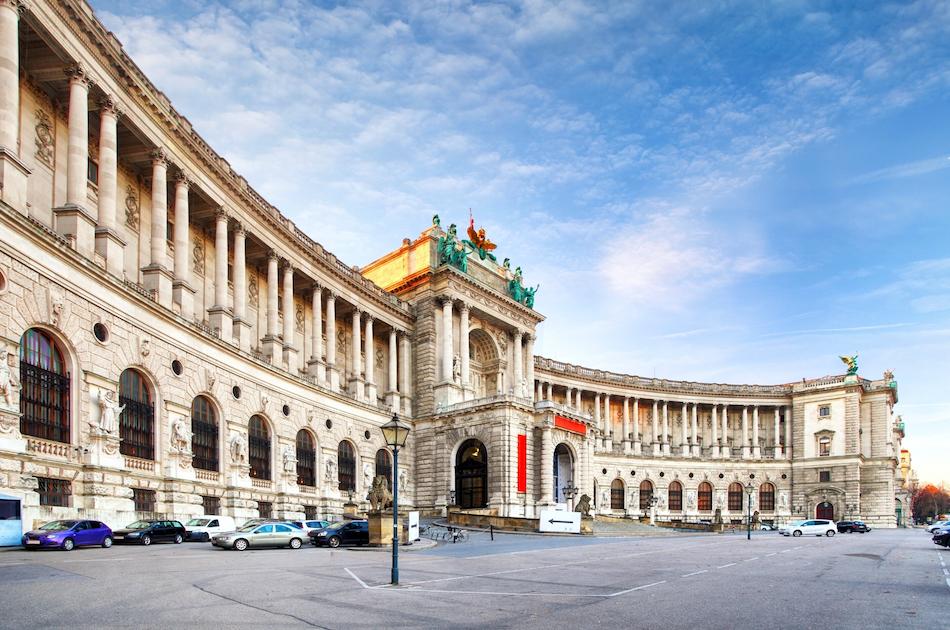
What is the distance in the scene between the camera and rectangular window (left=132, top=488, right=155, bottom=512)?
3241 centimetres

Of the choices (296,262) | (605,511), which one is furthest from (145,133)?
(605,511)

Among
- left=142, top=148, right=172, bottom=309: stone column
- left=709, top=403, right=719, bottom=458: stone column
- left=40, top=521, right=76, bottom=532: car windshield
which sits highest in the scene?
left=142, top=148, right=172, bottom=309: stone column

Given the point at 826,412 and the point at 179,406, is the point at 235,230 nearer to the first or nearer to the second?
the point at 179,406

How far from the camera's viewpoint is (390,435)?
20.7 meters

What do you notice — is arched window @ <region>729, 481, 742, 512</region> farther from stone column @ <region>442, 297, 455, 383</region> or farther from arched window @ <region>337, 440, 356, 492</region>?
arched window @ <region>337, 440, 356, 492</region>

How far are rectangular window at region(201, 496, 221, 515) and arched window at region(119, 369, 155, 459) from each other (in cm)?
478

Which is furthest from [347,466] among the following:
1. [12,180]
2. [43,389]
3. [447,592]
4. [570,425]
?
[447,592]

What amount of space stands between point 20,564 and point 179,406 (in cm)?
1694

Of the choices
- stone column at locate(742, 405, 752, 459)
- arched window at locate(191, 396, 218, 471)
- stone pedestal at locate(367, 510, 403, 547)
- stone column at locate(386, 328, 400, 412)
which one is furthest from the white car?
arched window at locate(191, 396, 218, 471)

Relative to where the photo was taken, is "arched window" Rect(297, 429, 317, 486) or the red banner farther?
the red banner

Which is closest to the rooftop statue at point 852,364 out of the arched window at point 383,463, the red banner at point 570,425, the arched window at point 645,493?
the arched window at point 645,493

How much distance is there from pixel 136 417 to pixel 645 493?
243 ft

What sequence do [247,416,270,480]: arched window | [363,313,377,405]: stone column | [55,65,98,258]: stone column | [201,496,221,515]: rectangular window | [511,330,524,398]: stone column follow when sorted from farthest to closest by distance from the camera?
[511,330,524,398]: stone column
[363,313,377,405]: stone column
[247,416,270,480]: arched window
[201,496,221,515]: rectangular window
[55,65,98,258]: stone column

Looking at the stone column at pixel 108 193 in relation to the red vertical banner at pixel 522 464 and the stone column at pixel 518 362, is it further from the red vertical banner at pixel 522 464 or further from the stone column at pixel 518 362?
the stone column at pixel 518 362
